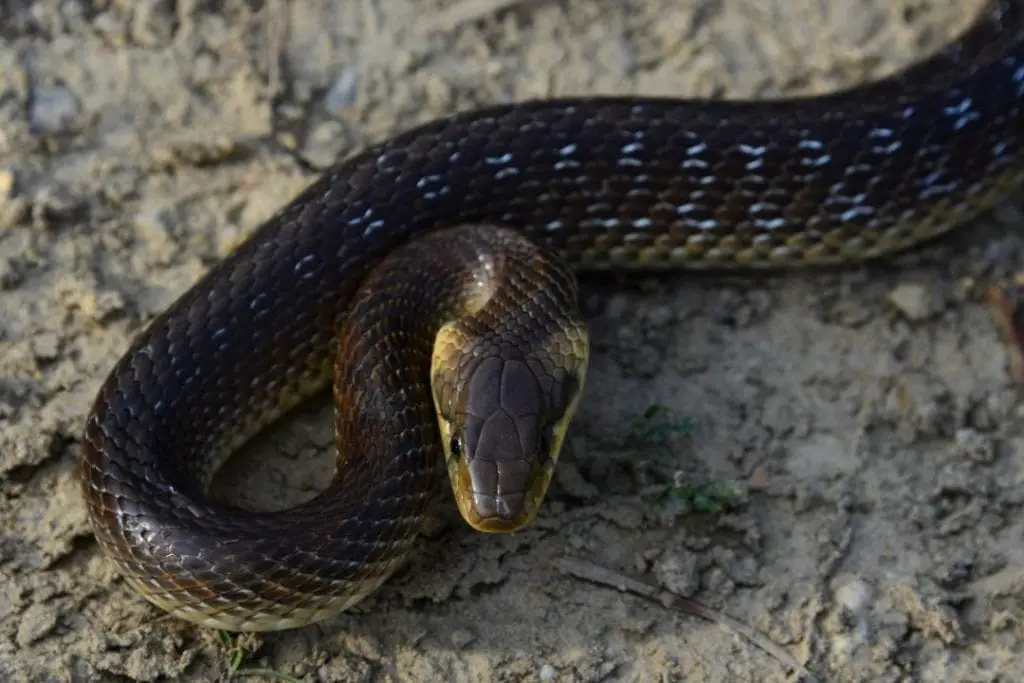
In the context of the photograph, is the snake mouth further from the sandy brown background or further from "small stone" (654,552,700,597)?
"small stone" (654,552,700,597)

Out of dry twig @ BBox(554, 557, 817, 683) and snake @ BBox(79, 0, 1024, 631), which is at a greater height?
snake @ BBox(79, 0, 1024, 631)

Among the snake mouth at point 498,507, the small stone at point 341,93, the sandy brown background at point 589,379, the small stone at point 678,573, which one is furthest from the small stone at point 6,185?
the small stone at point 678,573

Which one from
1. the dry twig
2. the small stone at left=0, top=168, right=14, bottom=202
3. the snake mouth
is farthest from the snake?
the small stone at left=0, top=168, right=14, bottom=202

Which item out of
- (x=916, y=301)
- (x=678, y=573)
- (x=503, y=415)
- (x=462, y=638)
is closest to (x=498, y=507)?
(x=503, y=415)

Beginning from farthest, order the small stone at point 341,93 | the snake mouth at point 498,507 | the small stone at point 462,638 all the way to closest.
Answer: the small stone at point 341,93 → the small stone at point 462,638 → the snake mouth at point 498,507

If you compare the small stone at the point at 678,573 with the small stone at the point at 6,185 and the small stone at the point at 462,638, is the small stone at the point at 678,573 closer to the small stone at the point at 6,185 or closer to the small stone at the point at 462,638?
the small stone at the point at 462,638

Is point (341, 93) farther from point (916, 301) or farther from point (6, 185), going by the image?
point (916, 301)

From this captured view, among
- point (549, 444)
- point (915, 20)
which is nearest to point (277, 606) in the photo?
point (549, 444)

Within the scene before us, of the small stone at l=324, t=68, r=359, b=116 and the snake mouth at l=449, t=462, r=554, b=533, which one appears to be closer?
the snake mouth at l=449, t=462, r=554, b=533
